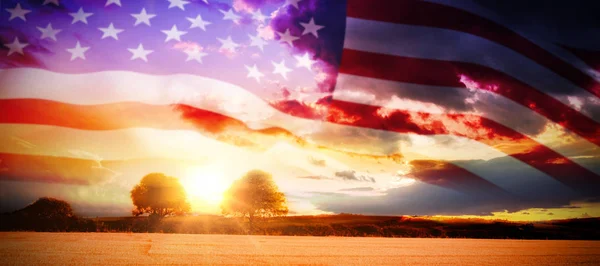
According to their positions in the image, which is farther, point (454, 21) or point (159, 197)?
point (159, 197)

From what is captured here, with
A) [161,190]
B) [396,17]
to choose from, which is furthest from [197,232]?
[396,17]

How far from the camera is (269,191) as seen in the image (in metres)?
38.8

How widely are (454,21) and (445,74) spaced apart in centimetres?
225

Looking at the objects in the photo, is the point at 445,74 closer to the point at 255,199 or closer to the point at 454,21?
the point at 454,21

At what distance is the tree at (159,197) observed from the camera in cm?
3988

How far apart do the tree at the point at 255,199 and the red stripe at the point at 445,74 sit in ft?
89.5

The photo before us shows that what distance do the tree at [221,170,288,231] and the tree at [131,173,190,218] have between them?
5.93m

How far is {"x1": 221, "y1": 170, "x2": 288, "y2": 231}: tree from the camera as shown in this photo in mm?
38219

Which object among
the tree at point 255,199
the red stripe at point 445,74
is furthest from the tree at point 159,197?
the red stripe at point 445,74

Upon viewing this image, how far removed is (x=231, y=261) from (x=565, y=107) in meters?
16.8

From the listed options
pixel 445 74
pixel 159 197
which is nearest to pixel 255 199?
pixel 159 197

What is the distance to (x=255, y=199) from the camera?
38.2 meters

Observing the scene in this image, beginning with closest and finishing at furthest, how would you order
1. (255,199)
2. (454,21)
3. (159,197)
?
(454,21)
(255,199)
(159,197)

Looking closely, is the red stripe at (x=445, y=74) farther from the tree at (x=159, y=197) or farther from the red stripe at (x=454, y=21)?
the tree at (x=159, y=197)
